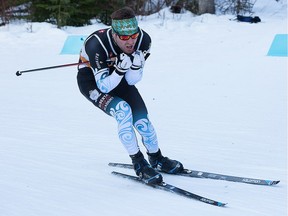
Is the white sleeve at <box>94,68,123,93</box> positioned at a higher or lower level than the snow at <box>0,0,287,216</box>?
higher

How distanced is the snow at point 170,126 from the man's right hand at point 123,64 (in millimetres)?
894

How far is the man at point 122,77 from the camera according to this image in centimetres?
351

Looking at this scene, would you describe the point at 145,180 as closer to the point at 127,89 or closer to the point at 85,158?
the point at 127,89

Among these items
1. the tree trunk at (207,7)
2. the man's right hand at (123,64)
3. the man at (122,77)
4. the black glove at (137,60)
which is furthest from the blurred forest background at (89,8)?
the man's right hand at (123,64)

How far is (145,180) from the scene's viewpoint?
3672 mm

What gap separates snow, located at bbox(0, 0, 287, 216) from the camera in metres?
3.44

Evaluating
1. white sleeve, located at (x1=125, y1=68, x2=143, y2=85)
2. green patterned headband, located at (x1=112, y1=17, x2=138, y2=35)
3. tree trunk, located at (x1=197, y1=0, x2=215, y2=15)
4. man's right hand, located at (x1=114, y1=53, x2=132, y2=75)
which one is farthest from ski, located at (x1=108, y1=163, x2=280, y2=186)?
tree trunk, located at (x1=197, y1=0, x2=215, y2=15)

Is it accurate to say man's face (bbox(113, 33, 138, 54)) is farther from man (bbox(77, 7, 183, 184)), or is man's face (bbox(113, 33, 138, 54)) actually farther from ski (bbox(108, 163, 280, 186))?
ski (bbox(108, 163, 280, 186))

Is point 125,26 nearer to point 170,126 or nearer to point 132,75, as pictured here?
point 132,75

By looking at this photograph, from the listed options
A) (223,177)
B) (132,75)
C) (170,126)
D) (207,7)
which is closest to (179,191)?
(223,177)

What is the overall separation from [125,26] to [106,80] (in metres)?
0.41

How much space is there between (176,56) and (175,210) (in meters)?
6.33

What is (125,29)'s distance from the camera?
3.47m

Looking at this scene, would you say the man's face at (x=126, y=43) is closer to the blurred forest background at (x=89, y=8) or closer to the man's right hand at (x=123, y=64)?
the man's right hand at (x=123, y=64)
